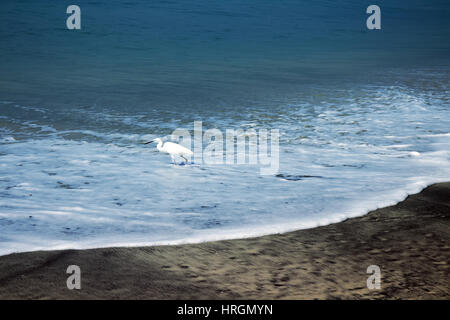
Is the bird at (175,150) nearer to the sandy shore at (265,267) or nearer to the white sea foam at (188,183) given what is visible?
the white sea foam at (188,183)

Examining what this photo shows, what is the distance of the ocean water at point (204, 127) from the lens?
3.41 metres

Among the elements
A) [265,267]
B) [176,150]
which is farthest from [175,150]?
[265,267]

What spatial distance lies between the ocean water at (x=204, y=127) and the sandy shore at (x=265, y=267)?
0.20m

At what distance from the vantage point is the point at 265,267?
2.56 meters

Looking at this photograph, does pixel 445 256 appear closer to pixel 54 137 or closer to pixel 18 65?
pixel 54 137

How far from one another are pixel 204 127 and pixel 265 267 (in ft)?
14.2

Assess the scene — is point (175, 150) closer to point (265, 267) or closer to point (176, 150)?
point (176, 150)

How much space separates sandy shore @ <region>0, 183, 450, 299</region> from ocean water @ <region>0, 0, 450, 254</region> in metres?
0.20

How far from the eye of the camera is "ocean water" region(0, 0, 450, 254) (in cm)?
341

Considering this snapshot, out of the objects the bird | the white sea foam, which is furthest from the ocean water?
the bird

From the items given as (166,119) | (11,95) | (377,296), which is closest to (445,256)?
(377,296)

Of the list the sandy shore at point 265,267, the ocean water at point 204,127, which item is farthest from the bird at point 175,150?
the sandy shore at point 265,267

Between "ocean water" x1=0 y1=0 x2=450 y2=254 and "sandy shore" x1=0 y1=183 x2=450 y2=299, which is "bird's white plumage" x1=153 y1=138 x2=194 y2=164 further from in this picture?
"sandy shore" x1=0 y1=183 x2=450 y2=299
